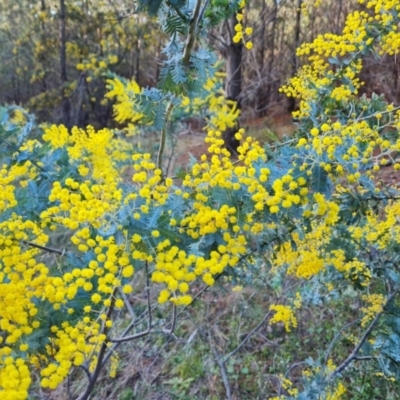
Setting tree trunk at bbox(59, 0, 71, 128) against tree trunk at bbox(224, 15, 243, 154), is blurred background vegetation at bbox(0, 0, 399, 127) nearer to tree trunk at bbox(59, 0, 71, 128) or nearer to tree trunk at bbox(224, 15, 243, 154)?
tree trunk at bbox(59, 0, 71, 128)

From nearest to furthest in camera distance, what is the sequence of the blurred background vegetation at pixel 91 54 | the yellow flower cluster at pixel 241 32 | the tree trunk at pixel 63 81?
the yellow flower cluster at pixel 241 32
the blurred background vegetation at pixel 91 54
the tree trunk at pixel 63 81

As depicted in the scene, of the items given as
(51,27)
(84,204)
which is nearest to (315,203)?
(84,204)

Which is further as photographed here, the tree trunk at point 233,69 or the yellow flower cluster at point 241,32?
the tree trunk at point 233,69

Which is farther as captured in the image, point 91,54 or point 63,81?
point 63,81

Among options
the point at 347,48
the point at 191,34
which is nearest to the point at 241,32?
the point at 191,34

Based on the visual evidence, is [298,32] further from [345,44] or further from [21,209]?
[21,209]

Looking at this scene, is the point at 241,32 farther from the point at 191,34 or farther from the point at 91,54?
the point at 91,54

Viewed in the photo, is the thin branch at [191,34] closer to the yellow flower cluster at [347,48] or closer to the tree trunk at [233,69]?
the yellow flower cluster at [347,48]

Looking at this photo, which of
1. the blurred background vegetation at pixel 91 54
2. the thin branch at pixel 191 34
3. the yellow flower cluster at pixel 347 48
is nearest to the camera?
the thin branch at pixel 191 34

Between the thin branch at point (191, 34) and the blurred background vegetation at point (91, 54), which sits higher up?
the blurred background vegetation at point (91, 54)

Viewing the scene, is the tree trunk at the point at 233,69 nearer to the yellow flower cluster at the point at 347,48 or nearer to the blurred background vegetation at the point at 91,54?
the blurred background vegetation at the point at 91,54

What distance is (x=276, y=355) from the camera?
3.45m

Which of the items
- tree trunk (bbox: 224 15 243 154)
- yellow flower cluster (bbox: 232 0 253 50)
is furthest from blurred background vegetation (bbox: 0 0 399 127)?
yellow flower cluster (bbox: 232 0 253 50)

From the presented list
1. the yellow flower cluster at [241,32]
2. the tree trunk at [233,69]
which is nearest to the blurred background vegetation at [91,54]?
the tree trunk at [233,69]
